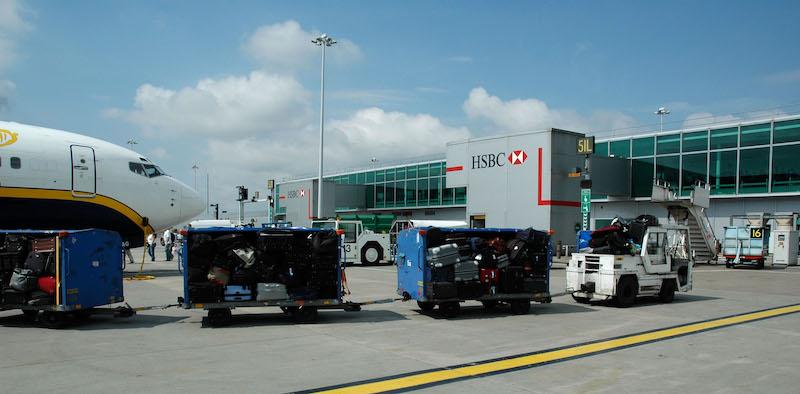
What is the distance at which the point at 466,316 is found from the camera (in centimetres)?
1259

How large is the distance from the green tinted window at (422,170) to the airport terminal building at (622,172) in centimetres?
392

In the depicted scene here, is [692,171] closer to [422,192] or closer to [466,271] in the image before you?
[422,192]

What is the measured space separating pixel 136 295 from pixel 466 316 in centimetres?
878

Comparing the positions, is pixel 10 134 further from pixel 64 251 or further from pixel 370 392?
pixel 370 392

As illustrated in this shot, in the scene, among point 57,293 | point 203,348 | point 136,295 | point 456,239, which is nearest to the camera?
point 203,348

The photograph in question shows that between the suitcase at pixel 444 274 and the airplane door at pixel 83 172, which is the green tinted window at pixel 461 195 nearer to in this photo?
the airplane door at pixel 83 172

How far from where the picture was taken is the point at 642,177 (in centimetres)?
4050

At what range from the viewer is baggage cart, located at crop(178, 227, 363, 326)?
36.1 feet

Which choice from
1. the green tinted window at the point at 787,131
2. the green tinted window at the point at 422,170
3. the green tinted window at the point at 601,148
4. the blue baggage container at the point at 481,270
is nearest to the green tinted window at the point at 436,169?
the green tinted window at the point at 422,170

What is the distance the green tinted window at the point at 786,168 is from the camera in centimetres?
3331

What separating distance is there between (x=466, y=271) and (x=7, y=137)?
1395cm

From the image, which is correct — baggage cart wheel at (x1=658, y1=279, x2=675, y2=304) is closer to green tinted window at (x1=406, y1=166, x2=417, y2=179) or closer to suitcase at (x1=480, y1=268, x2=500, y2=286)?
suitcase at (x1=480, y1=268, x2=500, y2=286)

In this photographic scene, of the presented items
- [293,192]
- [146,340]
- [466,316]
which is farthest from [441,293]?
[293,192]

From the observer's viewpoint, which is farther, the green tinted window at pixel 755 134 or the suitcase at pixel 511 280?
the green tinted window at pixel 755 134
